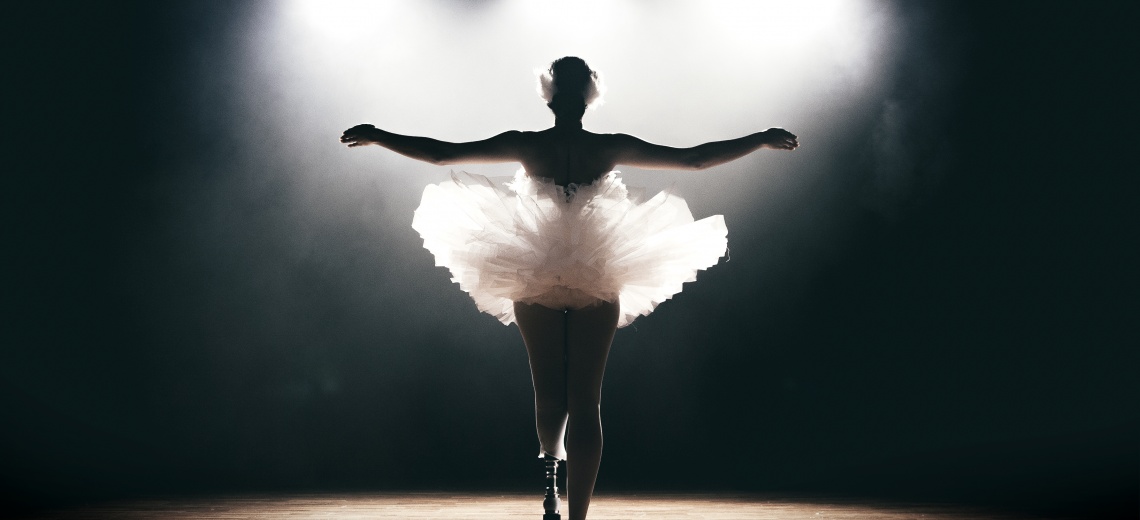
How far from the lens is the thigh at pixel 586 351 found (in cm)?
185

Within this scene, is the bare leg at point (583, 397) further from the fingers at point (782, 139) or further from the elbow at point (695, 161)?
the fingers at point (782, 139)

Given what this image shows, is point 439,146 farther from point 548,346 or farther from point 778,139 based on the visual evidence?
point 778,139

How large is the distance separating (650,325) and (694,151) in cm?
289

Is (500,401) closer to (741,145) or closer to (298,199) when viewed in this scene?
(298,199)

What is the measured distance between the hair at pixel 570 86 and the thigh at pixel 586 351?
1.54 ft

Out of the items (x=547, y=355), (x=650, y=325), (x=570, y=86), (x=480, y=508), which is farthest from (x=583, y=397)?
(x=650, y=325)

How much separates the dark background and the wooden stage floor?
79 centimetres

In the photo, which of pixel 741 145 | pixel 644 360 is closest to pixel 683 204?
pixel 741 145

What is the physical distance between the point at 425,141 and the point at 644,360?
3098 millimetres

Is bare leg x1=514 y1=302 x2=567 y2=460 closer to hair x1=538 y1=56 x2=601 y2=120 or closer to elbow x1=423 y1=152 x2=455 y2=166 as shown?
elbow x1=423 y1=152 x2=455 y2=166

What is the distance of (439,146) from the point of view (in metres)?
1.88

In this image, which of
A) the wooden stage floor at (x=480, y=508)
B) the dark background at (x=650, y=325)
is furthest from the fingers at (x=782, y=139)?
the dark background at (x=650, y=325)

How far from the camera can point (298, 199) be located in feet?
15.4

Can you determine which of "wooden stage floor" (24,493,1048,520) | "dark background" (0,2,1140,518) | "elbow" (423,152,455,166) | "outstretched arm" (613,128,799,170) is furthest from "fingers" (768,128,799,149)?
"dark background" (0,2,1140,518)
